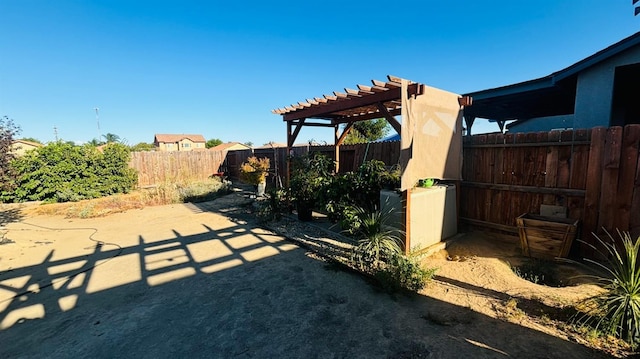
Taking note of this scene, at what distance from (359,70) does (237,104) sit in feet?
43.3

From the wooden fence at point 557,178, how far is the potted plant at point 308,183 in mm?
2801

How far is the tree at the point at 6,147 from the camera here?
568cm

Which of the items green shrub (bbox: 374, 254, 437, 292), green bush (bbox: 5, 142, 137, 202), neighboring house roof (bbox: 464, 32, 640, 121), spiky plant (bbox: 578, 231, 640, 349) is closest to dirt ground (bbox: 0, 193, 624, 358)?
green shrub (bbox: 374, 254, 437, 292)

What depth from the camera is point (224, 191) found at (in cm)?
1027

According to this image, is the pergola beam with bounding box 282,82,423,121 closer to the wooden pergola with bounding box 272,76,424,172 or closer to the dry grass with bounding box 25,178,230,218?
the wooden pergola with bounding box 272,76,424,172

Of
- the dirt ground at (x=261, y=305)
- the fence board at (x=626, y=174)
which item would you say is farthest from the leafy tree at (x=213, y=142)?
the fence board at (x=626, y=174)

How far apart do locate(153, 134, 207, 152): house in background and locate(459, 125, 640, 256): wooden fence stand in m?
52.5

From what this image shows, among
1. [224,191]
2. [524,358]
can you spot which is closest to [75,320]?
[524,358]

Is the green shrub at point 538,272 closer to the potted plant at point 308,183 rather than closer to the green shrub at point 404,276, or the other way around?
the green shrub at point 404,276

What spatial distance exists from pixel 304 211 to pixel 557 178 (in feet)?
14.5

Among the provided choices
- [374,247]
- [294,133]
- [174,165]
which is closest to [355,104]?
[294,133]

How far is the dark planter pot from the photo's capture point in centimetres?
573

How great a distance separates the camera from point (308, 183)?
222 inches

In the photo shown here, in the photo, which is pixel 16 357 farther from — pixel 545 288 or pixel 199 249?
pixel 545 288
